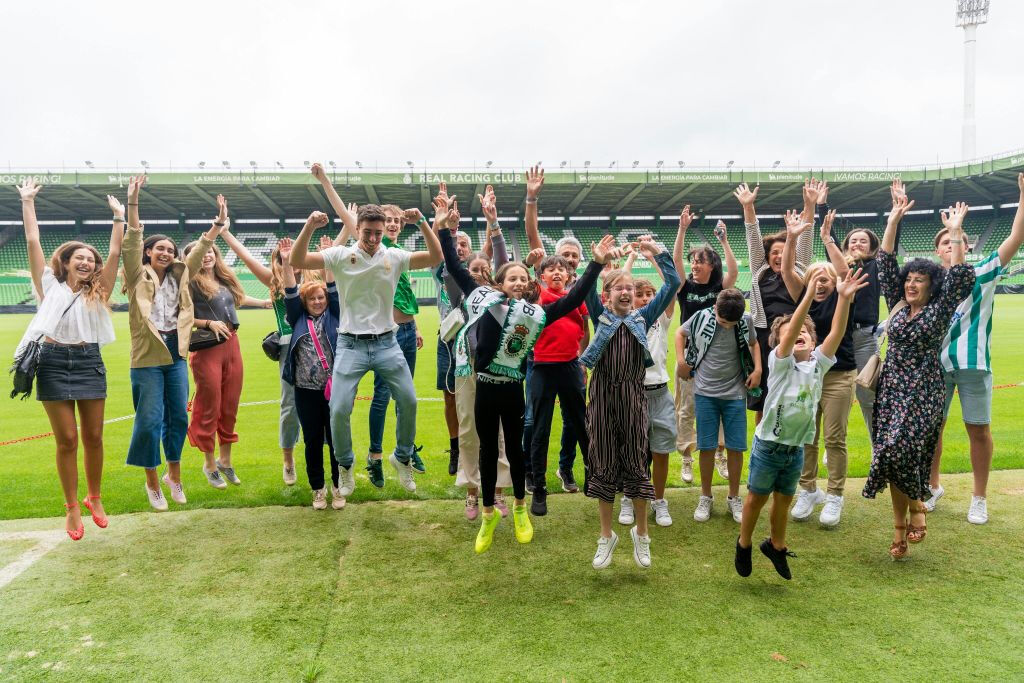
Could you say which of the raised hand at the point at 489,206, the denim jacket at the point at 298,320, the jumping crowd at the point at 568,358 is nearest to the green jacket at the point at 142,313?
the jumping crowd at the point at 568,358

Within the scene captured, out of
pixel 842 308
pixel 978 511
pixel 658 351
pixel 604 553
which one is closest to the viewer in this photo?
pixel 842 308

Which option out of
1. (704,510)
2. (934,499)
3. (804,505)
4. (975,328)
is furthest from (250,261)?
(934,499)

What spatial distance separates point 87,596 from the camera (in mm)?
3480

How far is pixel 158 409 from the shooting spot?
4.91 metres

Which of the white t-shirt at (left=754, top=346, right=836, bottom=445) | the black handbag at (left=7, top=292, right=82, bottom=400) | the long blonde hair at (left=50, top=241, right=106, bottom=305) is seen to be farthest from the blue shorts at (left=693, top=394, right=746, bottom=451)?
the black handbag at (left=7, top=292, right=82, bottom=400)

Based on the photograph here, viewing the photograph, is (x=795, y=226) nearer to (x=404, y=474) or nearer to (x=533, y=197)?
(x=533, y=197)

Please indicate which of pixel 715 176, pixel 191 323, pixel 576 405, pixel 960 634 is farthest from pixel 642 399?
pixel 715 176

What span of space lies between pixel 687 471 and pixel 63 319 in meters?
5.12

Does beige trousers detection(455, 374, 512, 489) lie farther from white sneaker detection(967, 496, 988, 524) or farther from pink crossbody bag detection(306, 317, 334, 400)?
white sneaker detection(967, 496, 988, 524)

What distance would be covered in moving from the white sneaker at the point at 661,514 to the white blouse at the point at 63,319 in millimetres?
4140

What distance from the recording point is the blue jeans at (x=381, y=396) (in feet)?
17.2

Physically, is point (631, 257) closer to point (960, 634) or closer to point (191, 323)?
point (960, 634)

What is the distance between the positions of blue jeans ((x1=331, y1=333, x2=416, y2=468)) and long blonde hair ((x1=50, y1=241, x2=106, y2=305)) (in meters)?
1.77

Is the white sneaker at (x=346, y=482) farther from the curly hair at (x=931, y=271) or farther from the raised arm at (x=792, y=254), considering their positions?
the curly hair at (x=931, y=271)
